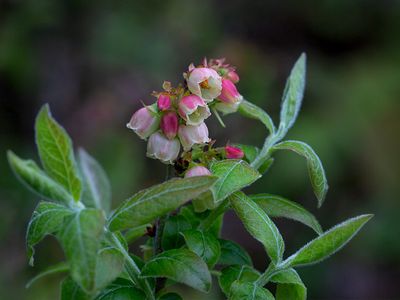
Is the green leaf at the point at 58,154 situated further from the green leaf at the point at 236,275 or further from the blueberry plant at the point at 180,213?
the green leaf at the point at 236,275

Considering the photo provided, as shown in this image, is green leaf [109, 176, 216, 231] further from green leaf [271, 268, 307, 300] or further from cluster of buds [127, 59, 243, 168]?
green leaf [271, 268, 307, 300]

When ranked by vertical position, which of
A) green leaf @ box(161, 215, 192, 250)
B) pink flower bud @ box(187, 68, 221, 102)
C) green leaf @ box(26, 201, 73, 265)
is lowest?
green leaf @ box(161, 215, 192, 250)

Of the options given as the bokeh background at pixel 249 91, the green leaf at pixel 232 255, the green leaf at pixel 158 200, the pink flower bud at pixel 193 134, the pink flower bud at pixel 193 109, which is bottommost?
the bokeh background at pixel 249 91

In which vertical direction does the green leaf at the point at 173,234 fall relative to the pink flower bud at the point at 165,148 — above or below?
below

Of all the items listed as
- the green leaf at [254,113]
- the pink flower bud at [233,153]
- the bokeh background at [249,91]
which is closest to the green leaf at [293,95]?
the green leaf at [254,113]

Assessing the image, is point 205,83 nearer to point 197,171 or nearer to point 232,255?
point 197,171

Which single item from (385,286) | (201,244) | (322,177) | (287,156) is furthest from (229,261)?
(385,286)

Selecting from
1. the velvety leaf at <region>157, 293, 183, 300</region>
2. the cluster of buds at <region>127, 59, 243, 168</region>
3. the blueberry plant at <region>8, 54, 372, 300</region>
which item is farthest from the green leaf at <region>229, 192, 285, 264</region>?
the velvety leaf at <region>157, 293, 183, 300</region>
